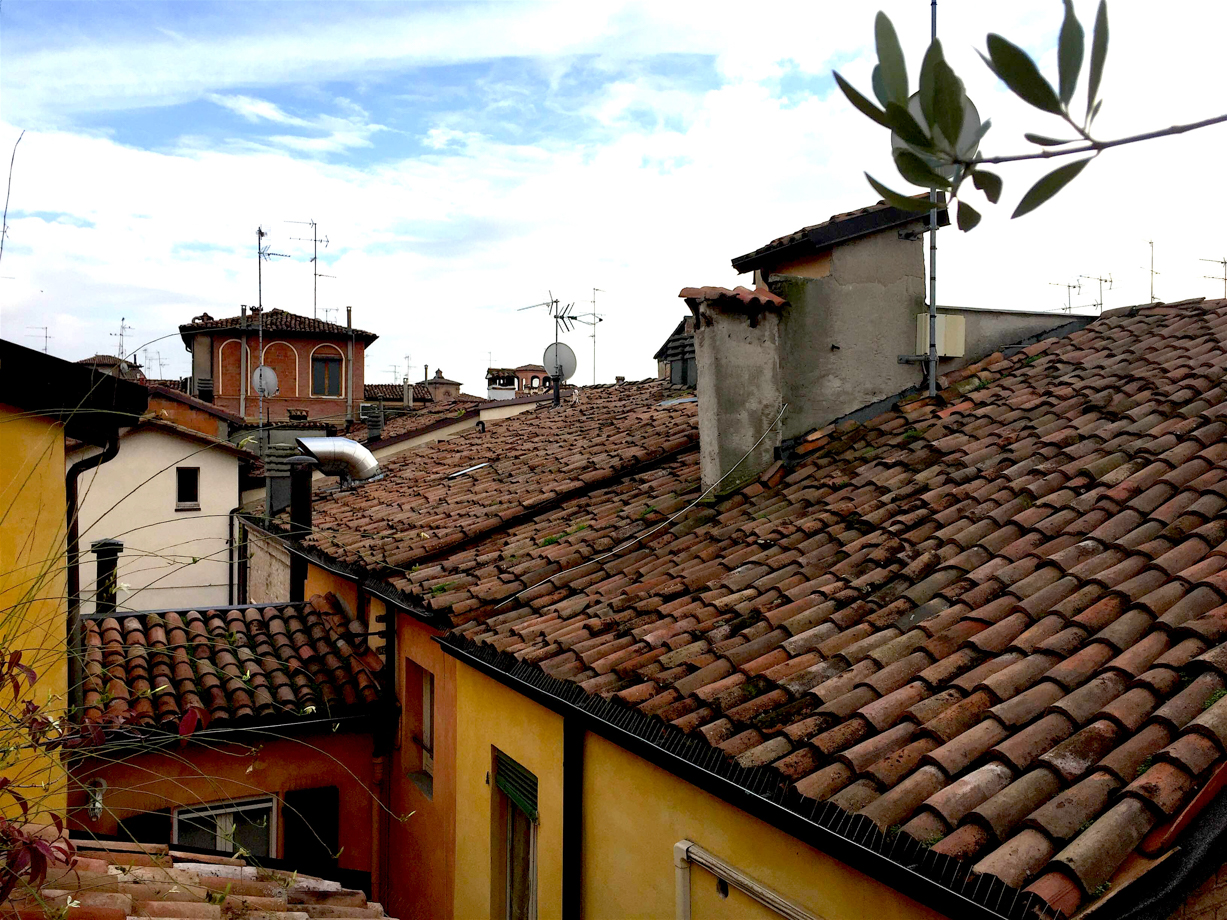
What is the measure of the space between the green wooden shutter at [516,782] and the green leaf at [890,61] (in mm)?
5245

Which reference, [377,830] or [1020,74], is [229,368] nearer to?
[377,830]

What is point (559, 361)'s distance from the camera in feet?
53.2

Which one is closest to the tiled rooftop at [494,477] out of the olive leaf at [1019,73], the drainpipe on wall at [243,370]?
the olive leaf at [1019,73]

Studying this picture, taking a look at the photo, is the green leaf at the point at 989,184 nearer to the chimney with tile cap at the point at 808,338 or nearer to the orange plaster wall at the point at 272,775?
the chimney with tile cap at the point at 808,338

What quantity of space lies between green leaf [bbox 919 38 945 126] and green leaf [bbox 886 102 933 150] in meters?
0.02

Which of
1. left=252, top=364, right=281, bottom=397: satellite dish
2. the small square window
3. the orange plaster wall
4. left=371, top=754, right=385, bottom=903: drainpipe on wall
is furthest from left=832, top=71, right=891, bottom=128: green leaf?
left=252, top=364, right=281, bottom=397: satellite dish

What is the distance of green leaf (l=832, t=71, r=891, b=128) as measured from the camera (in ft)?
3.67

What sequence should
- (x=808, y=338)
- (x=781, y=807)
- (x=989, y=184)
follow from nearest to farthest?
(x=989, y=184) → (x=781, y=807) → (x=808, y=338)

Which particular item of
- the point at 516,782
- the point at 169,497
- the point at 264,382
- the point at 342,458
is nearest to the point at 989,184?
Result: the point at 516,782

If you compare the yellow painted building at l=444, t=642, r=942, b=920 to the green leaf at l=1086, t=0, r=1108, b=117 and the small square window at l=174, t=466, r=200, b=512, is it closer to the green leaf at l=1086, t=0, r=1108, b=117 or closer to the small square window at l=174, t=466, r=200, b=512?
the green leaf at l=1086, t=0, r=1108, b=117

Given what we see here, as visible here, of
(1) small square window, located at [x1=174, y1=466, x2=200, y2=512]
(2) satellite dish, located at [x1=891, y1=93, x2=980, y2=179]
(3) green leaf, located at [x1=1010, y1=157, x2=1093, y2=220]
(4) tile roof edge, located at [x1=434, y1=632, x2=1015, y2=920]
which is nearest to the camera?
(3) green leaf, located at [x1=1010, y1=157, x2=1093, y2=220]

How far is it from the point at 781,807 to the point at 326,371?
120ft

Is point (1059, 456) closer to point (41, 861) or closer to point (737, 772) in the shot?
point (737, 772)

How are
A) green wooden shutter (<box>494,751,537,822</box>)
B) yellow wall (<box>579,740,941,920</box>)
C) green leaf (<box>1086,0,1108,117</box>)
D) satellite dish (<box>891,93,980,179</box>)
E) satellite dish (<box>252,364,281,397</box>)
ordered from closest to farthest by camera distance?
1. green leaf (<box>1086,0,1108,117</box>)
2. satellite dish (<box>891,93,980,179</box>)
3. yellow wall (<box>579,740,941,920</box>)
4. green wooden shutter (<box>494,751,537,822</box>)
5. satellite dish (<box>252,364,281,397</box>)
